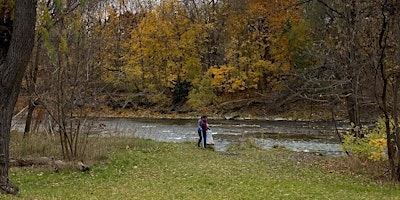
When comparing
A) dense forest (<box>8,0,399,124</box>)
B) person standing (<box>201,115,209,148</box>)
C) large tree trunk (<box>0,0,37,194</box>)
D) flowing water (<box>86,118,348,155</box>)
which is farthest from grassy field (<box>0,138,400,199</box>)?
dense forest (<box>8,0,399,124</box>)

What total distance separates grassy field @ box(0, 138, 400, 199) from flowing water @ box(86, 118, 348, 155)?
4.54 meters

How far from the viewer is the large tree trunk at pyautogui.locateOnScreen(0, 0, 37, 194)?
8938 mm

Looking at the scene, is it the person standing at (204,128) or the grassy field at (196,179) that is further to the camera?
the person standing at (204,128)

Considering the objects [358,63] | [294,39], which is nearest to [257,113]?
[294,39]

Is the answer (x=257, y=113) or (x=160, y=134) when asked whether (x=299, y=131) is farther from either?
(x=257, y=113)

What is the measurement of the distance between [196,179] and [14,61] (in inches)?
233

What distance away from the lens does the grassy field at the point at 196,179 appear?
10453 millimetres

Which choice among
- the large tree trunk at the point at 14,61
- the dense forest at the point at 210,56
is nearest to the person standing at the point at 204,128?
the dense forest at the point at 210,56

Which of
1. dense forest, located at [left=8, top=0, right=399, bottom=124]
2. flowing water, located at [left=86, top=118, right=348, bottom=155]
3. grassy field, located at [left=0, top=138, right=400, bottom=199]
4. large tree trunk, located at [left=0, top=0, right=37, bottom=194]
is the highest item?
dense forest, located at [left=8, top=0, right=399, bottom=124]

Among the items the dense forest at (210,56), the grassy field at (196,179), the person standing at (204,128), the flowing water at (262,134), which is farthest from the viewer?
the dense forest at (210,56)

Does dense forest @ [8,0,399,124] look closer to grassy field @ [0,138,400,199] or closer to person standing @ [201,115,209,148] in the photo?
person standing @ [201,115,209,148]

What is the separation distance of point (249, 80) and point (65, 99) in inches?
1365

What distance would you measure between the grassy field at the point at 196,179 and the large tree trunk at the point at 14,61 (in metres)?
1.02

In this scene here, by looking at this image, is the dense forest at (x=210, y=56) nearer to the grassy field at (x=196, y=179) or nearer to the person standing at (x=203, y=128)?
the person standing at (x=203, y=128)
